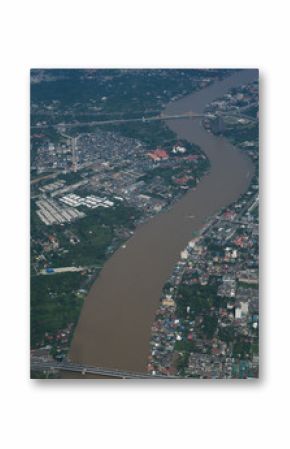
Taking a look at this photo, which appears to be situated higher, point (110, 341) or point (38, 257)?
point (38, 257)

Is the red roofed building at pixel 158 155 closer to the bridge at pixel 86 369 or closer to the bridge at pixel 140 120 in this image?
the bridge at pixel 140 120

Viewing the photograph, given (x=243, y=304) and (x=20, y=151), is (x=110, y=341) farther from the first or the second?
(x=20, y=151)

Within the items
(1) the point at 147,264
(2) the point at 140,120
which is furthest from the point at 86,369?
(2) the point at 140,120

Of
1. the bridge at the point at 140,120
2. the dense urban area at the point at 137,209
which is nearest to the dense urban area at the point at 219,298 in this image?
the dense urban area at the point at 137,209

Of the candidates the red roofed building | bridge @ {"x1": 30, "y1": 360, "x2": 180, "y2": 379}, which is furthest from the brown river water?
the red roofed building

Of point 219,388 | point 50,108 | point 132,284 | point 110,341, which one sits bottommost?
point 219,388

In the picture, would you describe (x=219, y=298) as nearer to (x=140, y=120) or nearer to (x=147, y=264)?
(x=147, y=264)
